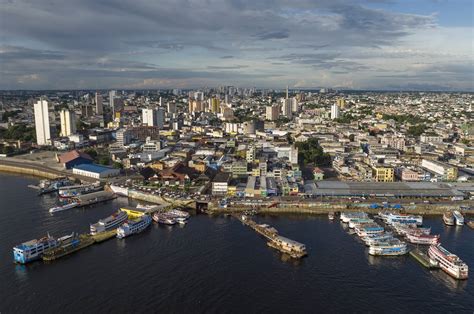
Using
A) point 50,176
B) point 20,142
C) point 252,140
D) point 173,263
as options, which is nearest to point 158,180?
point 50,176

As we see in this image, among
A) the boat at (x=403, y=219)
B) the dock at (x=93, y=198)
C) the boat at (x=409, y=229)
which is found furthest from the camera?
the dock at (x=93, y=198)

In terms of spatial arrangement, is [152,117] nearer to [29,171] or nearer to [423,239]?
[29,171]

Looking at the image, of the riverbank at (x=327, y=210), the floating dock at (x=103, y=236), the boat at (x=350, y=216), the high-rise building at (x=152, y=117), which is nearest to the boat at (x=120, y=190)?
the riverbank at (x=327, y=210)

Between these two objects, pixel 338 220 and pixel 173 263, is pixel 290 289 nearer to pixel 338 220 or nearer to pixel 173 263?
pixel 173 263

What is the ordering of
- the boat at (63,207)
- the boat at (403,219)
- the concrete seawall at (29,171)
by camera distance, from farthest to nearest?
the concrete seawall at (29,171), the boat at (63,207), the boat at (403,219)

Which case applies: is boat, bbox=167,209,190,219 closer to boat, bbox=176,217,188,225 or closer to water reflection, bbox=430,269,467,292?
boat, bbox=176,217,188,225

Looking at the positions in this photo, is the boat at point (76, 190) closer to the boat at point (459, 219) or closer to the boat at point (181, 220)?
the boat at point (181, 220)
